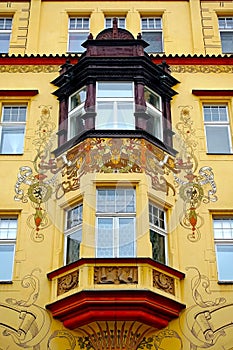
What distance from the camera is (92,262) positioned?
12281mm

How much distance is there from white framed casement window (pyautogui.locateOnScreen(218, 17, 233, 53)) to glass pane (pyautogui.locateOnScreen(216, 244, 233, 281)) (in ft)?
23.1

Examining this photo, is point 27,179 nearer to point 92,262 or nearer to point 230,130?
point 92,262

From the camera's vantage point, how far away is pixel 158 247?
13.2 meters

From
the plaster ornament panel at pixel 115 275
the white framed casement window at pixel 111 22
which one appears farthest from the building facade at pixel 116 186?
the white framed casement window at pixel 111 22

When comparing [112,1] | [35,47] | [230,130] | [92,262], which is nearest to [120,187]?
[92,262]

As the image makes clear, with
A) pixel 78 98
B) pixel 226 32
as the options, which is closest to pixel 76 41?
pixel 78 98

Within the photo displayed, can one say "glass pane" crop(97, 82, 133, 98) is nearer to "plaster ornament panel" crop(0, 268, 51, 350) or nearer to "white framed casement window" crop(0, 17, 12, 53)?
"white framed casement window" crop(0, 17, 12, 53)

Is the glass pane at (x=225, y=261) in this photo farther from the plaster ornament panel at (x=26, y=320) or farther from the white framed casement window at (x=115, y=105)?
the plaster ornament panel at (x=26, y=320)

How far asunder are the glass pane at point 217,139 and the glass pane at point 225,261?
290cm

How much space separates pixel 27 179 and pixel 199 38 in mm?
7268

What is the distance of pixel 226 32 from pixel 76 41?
4725 mm

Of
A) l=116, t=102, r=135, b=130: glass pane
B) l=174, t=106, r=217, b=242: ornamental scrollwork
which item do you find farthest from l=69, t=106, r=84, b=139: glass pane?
l=174, t=106, r=217, b=242: ornamental scrollwork

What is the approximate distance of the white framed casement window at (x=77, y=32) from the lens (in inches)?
719

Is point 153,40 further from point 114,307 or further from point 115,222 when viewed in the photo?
point 114,307
